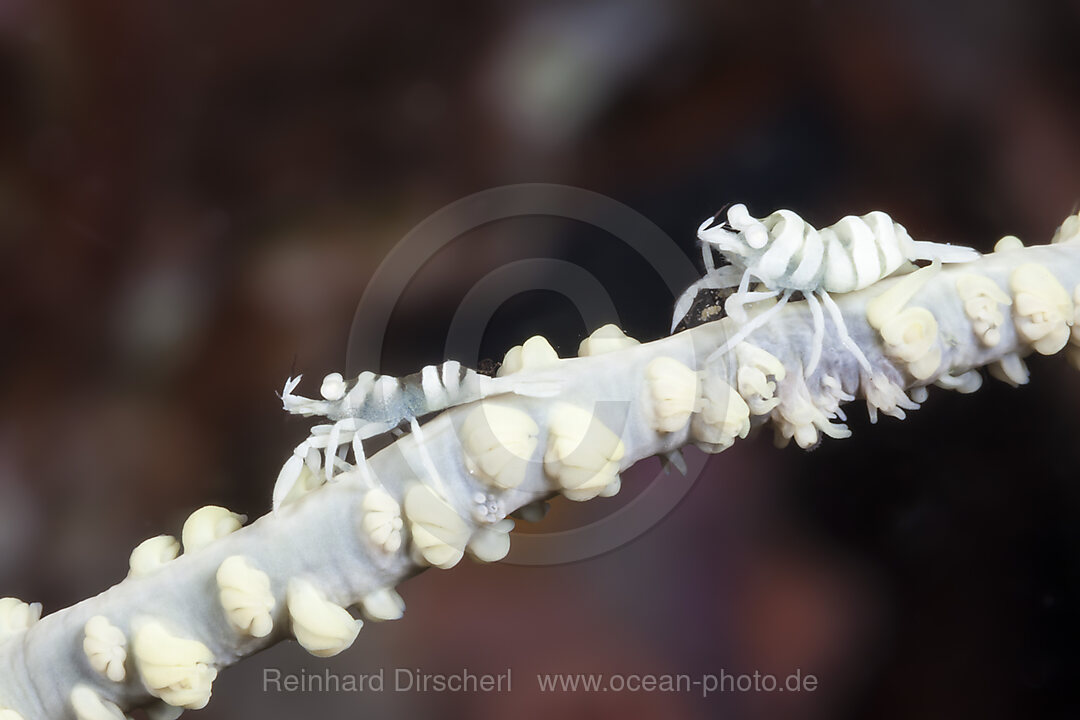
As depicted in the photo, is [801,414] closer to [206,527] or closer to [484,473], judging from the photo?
[484,473]

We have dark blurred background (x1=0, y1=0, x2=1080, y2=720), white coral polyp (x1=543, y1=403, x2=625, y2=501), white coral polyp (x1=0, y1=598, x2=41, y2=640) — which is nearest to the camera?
white coral polyp (x1=543, y1=403, x2=625, y2=501)

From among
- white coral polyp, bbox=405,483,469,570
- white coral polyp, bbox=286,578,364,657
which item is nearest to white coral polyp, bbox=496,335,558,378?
white coral polyp, bbox=405,483,469,570

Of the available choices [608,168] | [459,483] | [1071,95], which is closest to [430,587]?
[459,483]

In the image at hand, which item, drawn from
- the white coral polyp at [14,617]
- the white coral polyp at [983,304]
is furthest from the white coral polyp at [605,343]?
the white coral polyp at [14,617]

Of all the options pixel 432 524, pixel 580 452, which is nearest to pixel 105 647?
pixel 432 524

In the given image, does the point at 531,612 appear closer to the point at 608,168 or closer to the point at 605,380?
the point at 605,380

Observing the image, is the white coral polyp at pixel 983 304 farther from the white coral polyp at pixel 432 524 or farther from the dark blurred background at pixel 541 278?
the white coral polyp at pixel 432 524

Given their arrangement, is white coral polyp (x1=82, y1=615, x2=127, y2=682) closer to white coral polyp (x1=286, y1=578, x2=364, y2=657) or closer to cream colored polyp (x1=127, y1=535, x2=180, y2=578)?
cream colored polyp (x1=127, y1=535, x2=180, y2=578)
